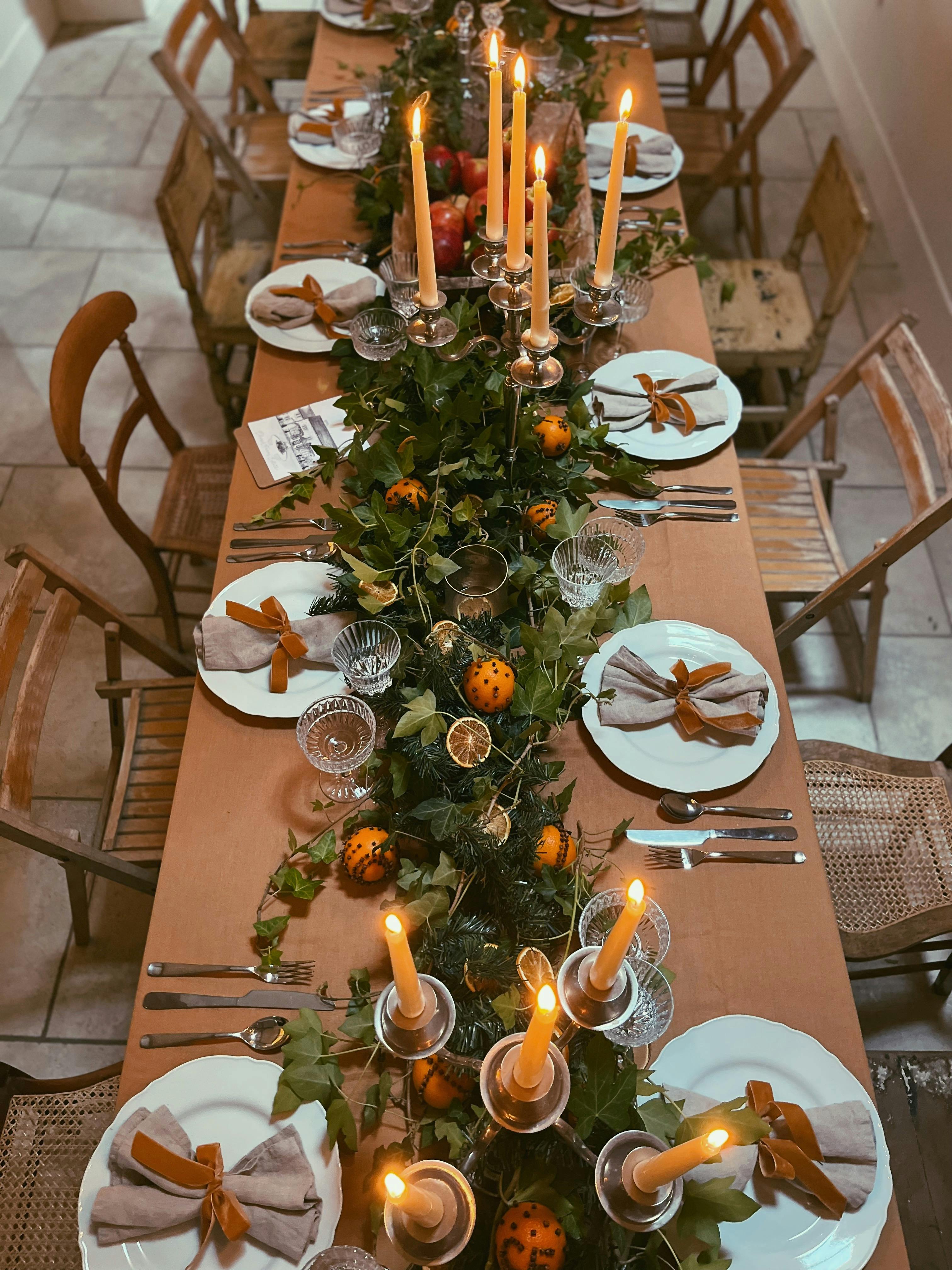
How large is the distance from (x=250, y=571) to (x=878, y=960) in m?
1.64

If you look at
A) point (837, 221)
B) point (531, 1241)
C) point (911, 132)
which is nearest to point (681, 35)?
point (911, 132)

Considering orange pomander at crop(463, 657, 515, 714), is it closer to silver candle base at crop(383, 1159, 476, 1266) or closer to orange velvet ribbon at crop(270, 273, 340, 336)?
silver candle base at crop(383, 1159, 476, 1266)

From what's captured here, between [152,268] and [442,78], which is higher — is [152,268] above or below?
below

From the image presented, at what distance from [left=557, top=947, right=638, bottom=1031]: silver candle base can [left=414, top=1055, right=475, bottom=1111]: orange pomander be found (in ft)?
0.54

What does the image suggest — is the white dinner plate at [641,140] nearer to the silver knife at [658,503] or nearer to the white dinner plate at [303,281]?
the white dinner plate at [303,281]

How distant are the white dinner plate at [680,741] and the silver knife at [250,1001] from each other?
1.77 feet

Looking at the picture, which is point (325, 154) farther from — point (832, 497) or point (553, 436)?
point (832, 497)

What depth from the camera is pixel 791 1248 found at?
108 centimetres

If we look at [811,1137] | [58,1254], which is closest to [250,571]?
[58,1254]

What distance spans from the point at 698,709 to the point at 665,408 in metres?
0.67

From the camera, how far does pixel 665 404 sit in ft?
6.02

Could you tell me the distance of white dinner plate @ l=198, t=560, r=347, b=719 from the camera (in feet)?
4.87

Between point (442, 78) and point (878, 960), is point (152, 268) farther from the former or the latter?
point (878, 960)

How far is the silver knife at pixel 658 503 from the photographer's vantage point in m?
1.74
